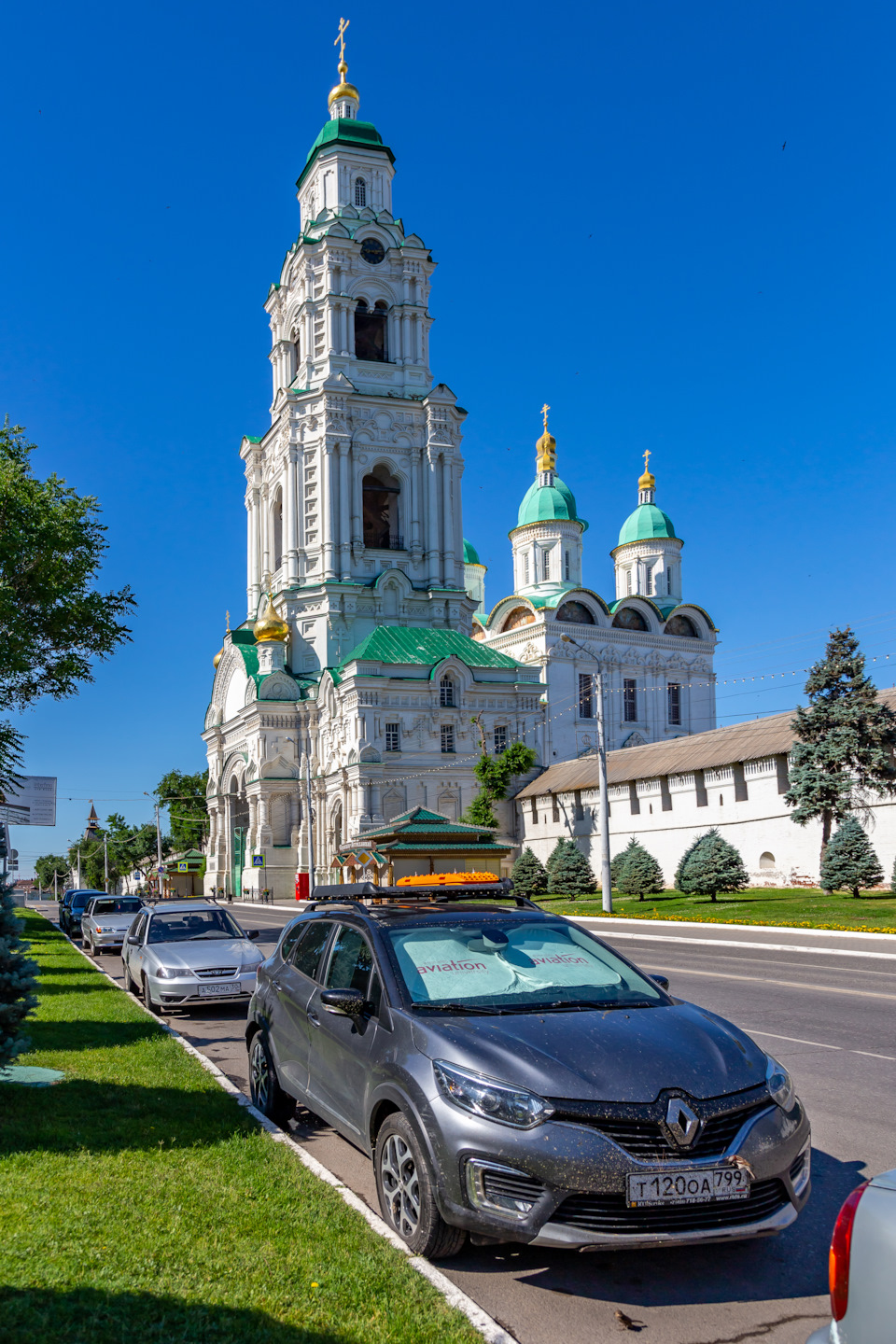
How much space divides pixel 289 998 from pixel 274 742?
56.4 m

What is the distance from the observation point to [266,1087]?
7371 millimetres

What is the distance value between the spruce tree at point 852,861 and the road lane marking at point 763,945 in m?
7.28

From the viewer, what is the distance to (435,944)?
5.92m

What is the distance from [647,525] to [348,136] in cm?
3435

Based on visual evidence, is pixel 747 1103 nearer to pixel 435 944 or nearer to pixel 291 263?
pixel 435 944

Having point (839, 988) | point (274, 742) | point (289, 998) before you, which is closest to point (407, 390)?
point (274, 742)

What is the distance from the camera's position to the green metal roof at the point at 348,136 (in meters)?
68.6

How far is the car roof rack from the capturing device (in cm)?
704

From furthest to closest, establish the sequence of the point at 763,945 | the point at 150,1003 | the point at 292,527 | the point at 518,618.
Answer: the point at 518,618 → the point at 292,527 → the point at 763,945 → the point at 150,1003

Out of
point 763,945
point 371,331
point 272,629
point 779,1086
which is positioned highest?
point 371,331

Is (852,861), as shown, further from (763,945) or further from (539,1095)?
(539,1095)

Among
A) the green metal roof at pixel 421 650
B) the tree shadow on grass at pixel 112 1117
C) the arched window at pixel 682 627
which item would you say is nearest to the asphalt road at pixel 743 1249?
the tree shadow on grass at pixel 112 1117

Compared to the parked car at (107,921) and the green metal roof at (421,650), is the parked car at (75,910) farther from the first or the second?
the green metal roof at (421,650)

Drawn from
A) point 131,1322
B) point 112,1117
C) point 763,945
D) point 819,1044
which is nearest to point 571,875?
point 763,945
